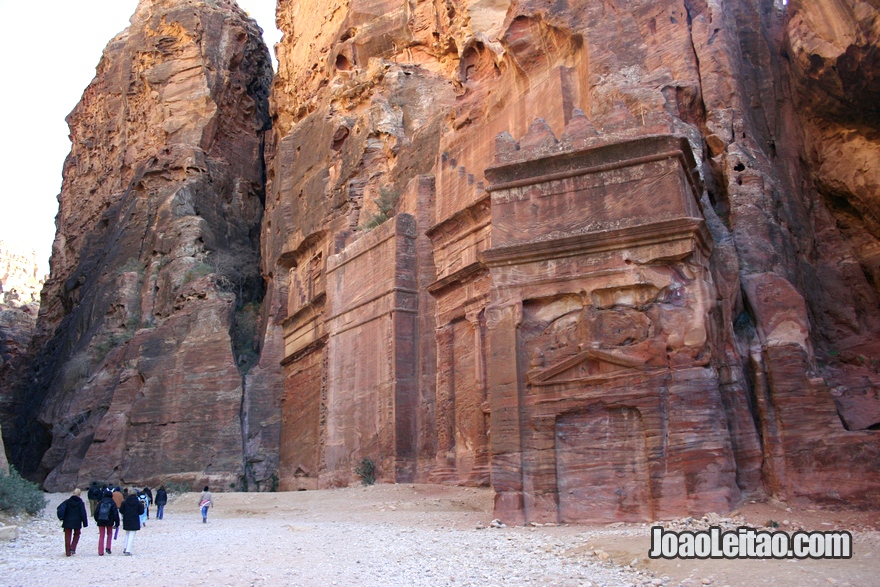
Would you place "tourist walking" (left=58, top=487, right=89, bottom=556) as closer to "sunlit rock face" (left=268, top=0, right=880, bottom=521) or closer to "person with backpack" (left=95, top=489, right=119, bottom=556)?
"person with backpack" (left=95, top=489, right=119, bottom=556)

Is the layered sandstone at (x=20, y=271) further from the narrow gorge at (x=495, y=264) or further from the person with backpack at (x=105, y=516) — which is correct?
the person with backpack at (x=105, y=516)

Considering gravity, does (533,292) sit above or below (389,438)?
above

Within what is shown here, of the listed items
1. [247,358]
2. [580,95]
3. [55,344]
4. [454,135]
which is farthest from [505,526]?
[55,344]

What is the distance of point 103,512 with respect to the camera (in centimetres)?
1025

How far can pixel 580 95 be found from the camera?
1811cm

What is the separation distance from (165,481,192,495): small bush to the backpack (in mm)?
13456

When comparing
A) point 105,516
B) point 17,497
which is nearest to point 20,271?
point 17,497

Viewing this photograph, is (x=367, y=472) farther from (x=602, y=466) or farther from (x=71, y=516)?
(x=71, y=516)

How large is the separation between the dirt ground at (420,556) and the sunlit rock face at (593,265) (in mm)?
1122

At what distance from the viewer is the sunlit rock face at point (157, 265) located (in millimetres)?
25500

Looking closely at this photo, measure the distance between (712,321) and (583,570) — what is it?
5.17 metres

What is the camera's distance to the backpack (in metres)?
10.2

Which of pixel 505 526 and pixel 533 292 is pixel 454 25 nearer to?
pixel 533 292

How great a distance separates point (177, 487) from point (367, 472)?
7.44 metres
